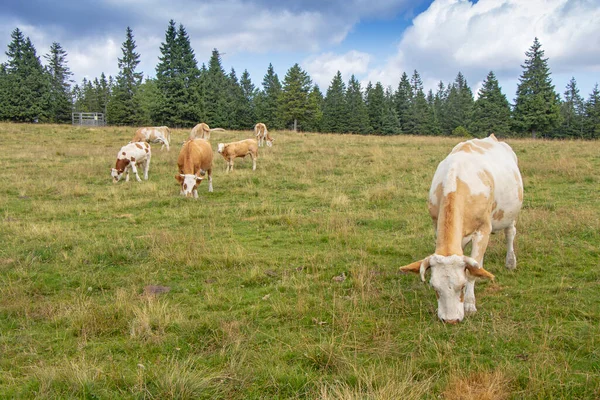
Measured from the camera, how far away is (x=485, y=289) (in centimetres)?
569

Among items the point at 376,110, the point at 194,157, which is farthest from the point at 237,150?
the point at 376,110

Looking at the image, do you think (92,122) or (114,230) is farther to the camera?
(92,122)

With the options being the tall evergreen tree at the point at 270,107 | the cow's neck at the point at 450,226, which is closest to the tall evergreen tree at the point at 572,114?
the tall evergreen tree at the point at 270,107

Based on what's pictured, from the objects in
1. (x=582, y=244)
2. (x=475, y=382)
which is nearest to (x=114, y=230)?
(x=475, y=382)

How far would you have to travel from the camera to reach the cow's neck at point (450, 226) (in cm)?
472

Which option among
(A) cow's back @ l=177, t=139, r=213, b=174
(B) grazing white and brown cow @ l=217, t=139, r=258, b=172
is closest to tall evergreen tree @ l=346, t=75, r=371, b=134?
(B) grazing white and brown cow @ l=217, t=139, r=258, b=172

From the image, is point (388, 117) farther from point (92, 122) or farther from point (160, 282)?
point (160, 282)

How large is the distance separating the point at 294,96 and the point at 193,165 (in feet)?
162

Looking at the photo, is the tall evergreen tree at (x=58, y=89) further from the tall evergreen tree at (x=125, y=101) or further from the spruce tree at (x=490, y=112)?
the spruce tree at (x=490, y=112)

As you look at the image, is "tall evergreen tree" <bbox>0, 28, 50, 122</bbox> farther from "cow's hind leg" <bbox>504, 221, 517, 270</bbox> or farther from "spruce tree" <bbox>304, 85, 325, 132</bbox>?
"cow's hind leg" <bbox>504, 221, 517, 270</bbox>

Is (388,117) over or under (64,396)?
over

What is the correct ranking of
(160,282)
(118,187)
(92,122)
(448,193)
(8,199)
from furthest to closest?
(92,122), (118,187), (8,199), (160,282), (448,193)

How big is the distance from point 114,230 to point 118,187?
594cm

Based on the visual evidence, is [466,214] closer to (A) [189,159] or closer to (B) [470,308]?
(B) [470,308]
